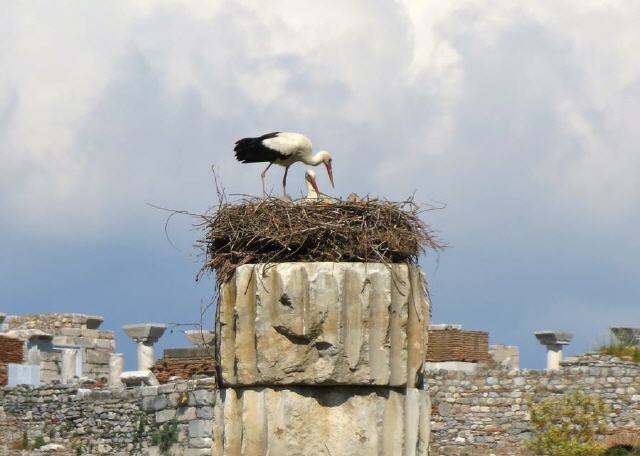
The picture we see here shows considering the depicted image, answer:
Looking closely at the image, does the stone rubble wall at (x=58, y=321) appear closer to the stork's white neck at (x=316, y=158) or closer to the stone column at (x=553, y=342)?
the stone column at (x=553, y=342)

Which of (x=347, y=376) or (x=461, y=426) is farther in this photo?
(x=461, y=426)

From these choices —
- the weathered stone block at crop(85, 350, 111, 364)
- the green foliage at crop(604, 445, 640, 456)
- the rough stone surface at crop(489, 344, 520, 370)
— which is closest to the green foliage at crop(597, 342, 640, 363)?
the green foliage at crop(604, 445, 640, 456)

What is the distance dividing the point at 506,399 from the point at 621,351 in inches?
75.4

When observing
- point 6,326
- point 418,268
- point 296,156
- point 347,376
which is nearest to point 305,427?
point 347,376

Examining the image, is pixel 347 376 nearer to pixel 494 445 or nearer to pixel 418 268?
pixel 418 268

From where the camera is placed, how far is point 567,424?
22.0 metres

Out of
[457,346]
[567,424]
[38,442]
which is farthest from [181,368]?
[457,346]

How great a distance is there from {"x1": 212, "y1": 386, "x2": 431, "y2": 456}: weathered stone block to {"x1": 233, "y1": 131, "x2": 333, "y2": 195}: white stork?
8.78 ft

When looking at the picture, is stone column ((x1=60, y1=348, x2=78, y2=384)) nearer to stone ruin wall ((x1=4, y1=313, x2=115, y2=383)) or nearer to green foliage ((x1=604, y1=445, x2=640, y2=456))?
stone ruin wall ((x1=4, y1=313, x2=115, y2=383))

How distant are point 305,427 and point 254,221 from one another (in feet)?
3.81

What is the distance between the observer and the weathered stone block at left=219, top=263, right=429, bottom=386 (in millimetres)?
8445

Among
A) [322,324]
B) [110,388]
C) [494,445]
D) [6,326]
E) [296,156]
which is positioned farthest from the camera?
[6,326]

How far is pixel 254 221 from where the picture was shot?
8.96m

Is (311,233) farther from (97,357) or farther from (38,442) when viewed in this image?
(97,357)
